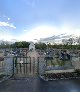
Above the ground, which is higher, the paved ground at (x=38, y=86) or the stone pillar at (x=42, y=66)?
the stone pillar at (x=42, y=66)

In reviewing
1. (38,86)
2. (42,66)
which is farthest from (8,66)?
(38,86)

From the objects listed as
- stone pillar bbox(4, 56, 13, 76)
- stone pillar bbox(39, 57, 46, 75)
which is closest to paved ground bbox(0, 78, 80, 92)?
stone pillar bbox(39, 57, 46, 75)

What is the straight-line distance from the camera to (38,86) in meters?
12.8

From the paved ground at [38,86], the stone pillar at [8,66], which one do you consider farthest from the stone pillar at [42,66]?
the stone pillar at [8,66]

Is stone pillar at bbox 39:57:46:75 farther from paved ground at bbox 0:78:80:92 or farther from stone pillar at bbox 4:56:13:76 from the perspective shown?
stone pillar at bbox 4:56:13:76

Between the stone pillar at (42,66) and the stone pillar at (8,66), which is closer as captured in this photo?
the stone pillar at (8,66)

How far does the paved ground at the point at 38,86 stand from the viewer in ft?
39.4

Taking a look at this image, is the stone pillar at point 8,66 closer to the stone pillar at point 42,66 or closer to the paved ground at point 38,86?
the paved ground at point 38,86

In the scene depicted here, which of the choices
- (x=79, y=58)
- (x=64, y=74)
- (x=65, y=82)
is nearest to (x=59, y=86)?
(x=65, y=82)

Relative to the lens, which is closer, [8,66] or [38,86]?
[38,86]

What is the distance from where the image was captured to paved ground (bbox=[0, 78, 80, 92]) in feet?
39.4

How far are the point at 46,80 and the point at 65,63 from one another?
3.11 metres

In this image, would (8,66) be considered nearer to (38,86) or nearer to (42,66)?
(42,66)

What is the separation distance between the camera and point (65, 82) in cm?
1409
